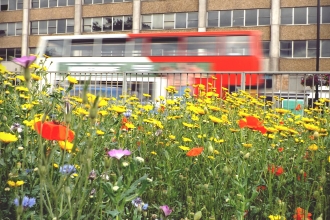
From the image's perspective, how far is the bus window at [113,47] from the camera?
16656 mm

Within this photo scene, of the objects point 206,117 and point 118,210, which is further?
point 206,117

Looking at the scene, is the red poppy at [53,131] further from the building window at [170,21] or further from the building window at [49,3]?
the building window at [49,3]

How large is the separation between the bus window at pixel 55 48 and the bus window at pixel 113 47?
2.20 meters

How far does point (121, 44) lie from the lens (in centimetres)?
1672

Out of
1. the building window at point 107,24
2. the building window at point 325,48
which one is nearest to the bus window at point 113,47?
the building window at point 107,24

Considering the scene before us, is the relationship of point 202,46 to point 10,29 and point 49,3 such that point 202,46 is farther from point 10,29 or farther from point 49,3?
point 10,29

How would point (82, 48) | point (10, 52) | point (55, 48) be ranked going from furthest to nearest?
point (10, 52) < point (55, 48) < point (82, 48)

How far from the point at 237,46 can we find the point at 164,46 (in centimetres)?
296

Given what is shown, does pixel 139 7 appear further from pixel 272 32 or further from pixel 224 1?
pixel 272 32

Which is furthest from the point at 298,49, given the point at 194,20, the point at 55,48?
the point at 55,48

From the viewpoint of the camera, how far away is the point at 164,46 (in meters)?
16.1

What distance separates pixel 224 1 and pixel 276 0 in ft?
13.4

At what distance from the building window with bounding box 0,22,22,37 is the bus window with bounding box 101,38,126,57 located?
25535 mm

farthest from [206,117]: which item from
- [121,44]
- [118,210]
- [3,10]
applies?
[3,10]
